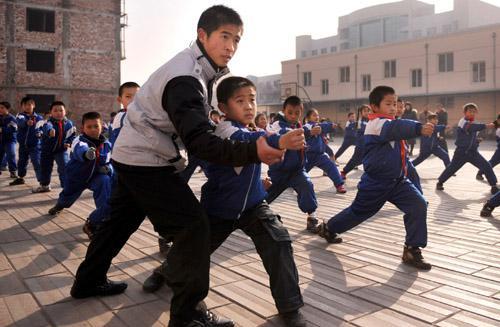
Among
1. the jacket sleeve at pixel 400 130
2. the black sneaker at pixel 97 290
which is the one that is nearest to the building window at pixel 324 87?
the jacket sleeve at pixel 400 130

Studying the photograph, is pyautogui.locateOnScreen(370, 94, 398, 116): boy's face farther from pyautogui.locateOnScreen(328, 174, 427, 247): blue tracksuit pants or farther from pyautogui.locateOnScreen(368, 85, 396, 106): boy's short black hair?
pyautogui.locateOnScreen(328, 174, 427, 247): blue tracksuit pants

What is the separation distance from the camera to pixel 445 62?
35.2m

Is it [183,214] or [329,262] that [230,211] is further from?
[329,262]

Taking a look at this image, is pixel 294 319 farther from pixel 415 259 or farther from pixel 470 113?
pixel 470 113

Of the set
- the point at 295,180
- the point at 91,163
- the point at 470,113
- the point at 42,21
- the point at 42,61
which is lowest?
the point at 295,180

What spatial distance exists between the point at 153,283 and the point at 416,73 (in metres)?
37.2

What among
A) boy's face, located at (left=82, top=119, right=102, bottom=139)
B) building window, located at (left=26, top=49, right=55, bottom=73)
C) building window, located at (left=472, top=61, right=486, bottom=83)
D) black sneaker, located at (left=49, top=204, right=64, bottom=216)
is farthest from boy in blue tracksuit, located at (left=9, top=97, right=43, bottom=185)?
building window, located at (left=472, top=61, right=486, bottom=83)

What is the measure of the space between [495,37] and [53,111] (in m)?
32.4

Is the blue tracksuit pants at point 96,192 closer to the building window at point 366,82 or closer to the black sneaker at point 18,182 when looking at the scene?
the black sneaker at point 18,182

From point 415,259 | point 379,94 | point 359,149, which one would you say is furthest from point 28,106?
point 415,259

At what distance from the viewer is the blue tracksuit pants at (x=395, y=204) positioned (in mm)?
4184

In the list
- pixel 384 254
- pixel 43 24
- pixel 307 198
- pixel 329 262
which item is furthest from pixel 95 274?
pixel 43 24

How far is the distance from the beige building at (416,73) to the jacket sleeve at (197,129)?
1361 inches

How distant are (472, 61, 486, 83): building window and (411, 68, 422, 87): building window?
4.12m
